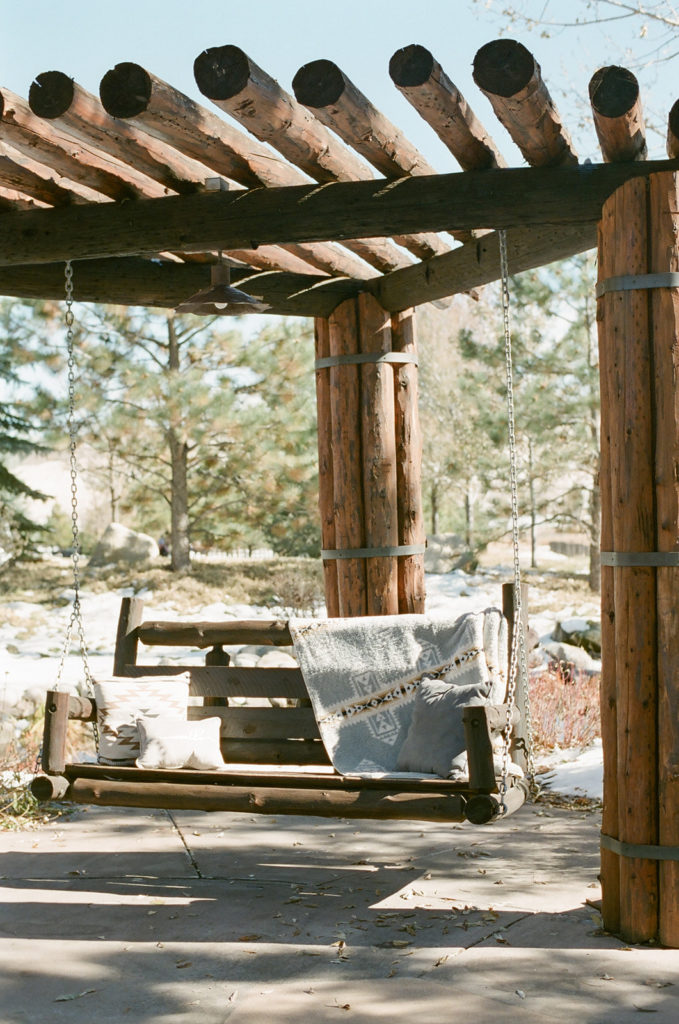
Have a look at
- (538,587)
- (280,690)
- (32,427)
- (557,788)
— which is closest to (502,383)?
(538,587)

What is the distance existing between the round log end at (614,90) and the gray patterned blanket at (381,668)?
7.07 ft

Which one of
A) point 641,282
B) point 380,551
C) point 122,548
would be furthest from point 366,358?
point 122,548

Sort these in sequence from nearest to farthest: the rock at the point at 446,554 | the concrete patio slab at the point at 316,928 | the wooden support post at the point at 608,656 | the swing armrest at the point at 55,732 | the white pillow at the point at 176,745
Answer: the concrete patio slab at the point at 316,928, the wooden support post at the point at 608,656, the swing armrest at the point at 55,732, the white pillow at the point at 176,745, the rock at the point at 446,554

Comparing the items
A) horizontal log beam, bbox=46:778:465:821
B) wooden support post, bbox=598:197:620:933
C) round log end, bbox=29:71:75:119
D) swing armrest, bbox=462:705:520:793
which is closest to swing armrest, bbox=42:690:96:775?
horizontal log beam, bbox=46:778:465:821

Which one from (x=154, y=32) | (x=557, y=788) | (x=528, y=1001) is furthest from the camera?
(x=154, y=32)

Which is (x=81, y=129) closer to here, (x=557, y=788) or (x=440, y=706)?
(x=440, y=706)

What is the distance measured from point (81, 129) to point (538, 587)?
12425 mm

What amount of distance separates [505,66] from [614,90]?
1.14 feet

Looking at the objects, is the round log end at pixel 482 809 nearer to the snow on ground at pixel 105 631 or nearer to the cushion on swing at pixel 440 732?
the cushion on swing at pixel 440 732

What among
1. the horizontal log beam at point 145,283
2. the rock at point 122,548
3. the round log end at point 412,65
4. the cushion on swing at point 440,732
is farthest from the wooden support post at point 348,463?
the rock at point 122,548

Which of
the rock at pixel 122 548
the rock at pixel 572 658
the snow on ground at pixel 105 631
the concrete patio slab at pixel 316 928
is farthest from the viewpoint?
the rock at pixel 122 548

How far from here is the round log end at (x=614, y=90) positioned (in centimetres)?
340

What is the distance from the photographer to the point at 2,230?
179 inches

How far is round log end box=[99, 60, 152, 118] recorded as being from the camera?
3463 millimetres
